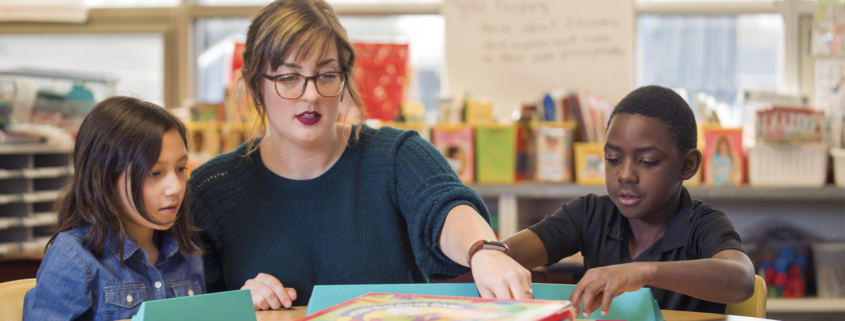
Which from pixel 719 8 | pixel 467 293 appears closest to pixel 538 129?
pixel 719 8

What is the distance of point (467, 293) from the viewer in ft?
2.63

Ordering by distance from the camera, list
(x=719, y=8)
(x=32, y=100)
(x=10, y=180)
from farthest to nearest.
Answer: (x=719, y=8) < (x=32, y=100) < (x=10, y=180)

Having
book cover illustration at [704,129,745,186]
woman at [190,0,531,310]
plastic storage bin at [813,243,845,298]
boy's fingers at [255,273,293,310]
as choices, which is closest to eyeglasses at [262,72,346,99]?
woman at [190,0,531,310]

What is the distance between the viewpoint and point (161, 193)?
3.31 ft

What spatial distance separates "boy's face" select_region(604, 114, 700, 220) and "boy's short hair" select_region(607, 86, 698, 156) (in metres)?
0.01

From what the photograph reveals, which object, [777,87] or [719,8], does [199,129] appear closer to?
[719,8]

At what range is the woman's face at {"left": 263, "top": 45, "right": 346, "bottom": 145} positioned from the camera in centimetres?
106

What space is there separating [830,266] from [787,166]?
0.44 metres

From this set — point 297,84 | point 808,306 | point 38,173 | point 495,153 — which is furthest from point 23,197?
point 808,306

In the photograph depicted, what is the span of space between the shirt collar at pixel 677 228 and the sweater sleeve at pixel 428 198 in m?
0.30

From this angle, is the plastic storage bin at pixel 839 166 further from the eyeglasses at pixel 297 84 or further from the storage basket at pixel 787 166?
the eyeglasses at pixel 297 84

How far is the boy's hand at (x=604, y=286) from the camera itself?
2.36ft

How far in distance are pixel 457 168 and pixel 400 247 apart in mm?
1273

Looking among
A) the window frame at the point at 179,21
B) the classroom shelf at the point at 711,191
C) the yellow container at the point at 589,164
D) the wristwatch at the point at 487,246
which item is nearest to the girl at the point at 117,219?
the wristwatch at the point at 487,246
